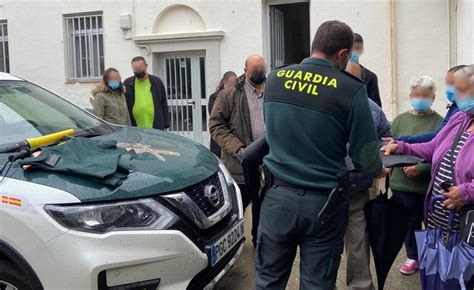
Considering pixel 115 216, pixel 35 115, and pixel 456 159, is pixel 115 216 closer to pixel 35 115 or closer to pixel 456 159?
pixel 35 115

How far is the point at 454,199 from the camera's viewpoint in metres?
2.82

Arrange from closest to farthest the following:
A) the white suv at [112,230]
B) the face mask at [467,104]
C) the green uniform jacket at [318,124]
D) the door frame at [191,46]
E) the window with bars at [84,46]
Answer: the green uniform jacket at [318,124] → the white suv at [112,230] → the face mask at [467,104] → the door frame at [191,46] → the window with bars at [84,46]

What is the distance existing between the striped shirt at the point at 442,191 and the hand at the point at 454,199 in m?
0.09

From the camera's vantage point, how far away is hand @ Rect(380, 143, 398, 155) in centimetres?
329

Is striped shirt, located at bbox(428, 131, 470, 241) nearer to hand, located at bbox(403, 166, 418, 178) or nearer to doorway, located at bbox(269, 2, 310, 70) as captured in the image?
hand, located at bbox(403, 166, 418, 178)

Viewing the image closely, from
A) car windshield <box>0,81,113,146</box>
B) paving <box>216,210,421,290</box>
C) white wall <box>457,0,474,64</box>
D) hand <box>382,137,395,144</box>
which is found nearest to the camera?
hand <box>382,137,395,144</box>

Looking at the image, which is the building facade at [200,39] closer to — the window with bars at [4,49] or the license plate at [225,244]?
the window with bars at [4,49]

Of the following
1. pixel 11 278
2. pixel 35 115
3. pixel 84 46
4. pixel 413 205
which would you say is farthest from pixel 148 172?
pixel 84 46

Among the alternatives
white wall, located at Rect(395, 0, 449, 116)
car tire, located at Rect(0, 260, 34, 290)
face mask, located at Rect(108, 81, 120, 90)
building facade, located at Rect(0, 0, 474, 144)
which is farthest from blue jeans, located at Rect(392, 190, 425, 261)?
white wall, located at Rect(395, 0, 449, 116)

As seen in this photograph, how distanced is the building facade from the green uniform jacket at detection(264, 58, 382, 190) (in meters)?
5.56

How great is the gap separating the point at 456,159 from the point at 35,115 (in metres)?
2.84

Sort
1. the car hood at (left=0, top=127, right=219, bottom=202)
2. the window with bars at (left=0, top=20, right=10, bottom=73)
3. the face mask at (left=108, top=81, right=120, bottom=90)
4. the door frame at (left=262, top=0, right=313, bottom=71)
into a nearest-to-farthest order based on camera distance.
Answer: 1. the car hood at (left=0, top=127, right=219, bottom=202)
2. the face mask at (left=108, top=81, right=120, bottom=90)
3. the door frame at (left=262, top=0, right=313, bottom=71)
4. the window with bars at (left=0, top=20, right=10, bottom=73)

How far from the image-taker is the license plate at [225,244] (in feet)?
10.2

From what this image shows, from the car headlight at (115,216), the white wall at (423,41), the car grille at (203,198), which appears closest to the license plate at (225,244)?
the car grille at (203,198)
